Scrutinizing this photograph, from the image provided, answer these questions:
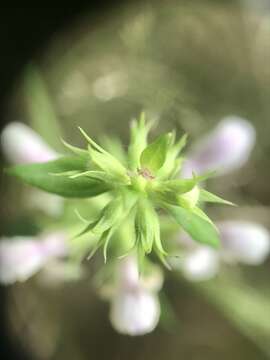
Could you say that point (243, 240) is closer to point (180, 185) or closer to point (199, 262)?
point (199, 262)

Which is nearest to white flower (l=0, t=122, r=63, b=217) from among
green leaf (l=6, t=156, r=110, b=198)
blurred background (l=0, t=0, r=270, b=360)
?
green leaf (l=6, t=156, r=110, b=198)

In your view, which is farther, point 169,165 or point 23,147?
point 23,147

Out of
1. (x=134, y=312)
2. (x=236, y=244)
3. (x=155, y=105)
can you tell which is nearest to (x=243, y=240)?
(x=236, y=244)

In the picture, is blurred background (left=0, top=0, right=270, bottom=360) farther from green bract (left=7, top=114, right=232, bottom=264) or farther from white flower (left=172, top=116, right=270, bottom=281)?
green bract (left=7, top=114, right=232, bottom=264)

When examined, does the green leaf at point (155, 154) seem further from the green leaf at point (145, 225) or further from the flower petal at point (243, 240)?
the flower petal at point (243, 240)

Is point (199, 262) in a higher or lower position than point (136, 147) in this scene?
lower

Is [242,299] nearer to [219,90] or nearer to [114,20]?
[219,90]
